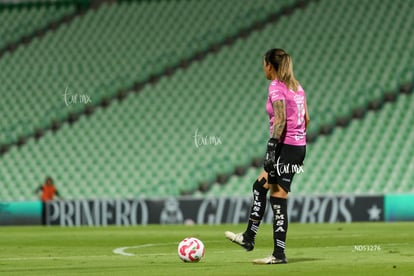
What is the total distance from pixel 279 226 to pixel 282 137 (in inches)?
34.1

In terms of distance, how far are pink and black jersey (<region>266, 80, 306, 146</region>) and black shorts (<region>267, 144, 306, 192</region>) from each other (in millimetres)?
73

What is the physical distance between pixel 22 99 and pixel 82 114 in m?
2.04

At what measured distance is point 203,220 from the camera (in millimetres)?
23031

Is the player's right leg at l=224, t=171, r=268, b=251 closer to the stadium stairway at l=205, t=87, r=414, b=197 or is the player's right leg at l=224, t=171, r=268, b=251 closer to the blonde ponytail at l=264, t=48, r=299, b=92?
the blonde ponytail at l=264, t=48, r=299, b=92

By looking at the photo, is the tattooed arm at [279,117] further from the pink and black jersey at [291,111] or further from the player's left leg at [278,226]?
A: the player's left leg at [278,226]

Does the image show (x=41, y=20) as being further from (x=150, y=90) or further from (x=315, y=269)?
(x=315, y=269)

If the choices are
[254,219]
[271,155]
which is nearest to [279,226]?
[271,155]

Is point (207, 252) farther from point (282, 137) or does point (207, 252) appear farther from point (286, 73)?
point (286, 73)

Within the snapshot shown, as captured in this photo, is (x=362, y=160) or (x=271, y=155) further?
(x=362, y=160)

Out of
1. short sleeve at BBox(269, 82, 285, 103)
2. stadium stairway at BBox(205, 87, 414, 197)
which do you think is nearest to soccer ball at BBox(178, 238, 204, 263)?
short sleeve at BBox(269, 82, 285, 103)

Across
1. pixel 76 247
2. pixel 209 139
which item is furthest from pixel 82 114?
pixel 76 247

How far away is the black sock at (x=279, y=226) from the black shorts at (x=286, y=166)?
0.16 meters

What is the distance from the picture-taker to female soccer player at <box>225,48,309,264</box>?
10039 millimetres

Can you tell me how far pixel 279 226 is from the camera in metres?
10.1
